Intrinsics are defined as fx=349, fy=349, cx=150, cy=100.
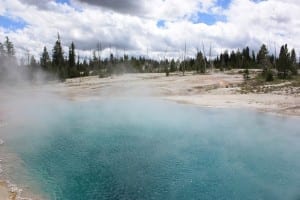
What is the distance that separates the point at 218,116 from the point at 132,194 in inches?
674

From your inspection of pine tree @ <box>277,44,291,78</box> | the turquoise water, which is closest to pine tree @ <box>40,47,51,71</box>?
pine tree @ <box>277,44,291,78</box>

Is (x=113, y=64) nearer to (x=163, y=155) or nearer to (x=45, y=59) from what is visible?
(x=45, y=59)

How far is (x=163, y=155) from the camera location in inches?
637

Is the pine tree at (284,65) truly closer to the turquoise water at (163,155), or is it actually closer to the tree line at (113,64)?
the tree line at (113,64)

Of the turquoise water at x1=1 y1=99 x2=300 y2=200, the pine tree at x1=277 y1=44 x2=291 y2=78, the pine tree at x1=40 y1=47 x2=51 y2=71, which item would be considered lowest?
the turquoise water at x1=1 y1=99 x2=300 y2=200

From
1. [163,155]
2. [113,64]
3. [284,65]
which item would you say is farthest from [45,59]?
[163,155]

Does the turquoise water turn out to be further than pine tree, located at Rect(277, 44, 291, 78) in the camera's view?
No

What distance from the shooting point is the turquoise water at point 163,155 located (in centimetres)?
1192

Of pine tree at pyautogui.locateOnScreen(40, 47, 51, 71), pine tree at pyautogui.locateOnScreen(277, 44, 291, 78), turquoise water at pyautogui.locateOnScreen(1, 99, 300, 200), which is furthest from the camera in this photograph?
pine tree at pyautogui.locateOnScreen(40, 47, 51, 71)

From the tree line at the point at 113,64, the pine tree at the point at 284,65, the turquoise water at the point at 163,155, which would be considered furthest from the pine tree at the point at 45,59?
the turquoise water at the point at 163,155

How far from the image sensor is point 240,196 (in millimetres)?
11352

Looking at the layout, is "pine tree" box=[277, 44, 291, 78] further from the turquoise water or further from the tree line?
the turquoise water

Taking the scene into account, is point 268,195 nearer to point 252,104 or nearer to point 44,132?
point 44,132

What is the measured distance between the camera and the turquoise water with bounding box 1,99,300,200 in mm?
11922
